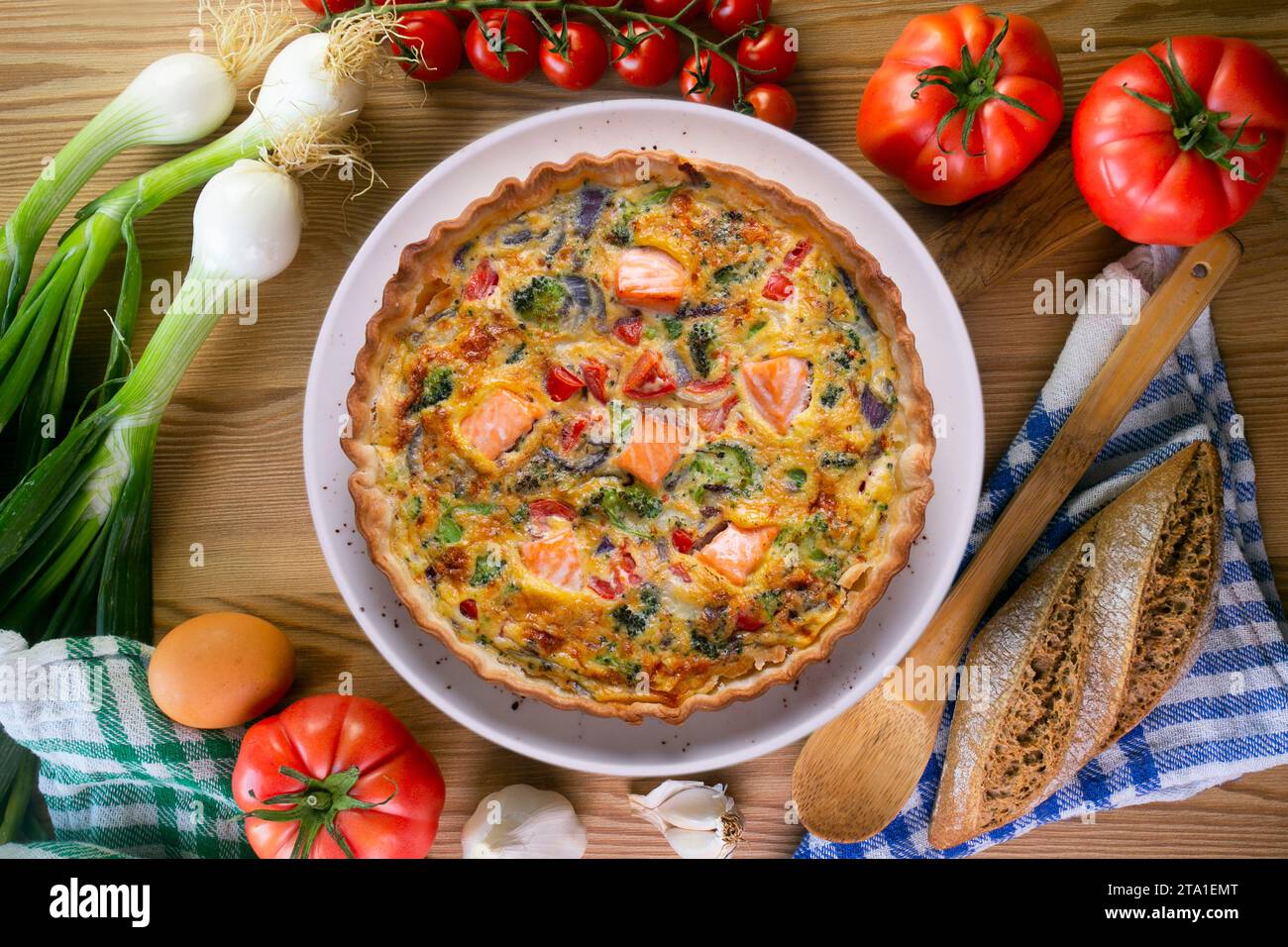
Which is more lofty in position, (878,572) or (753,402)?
(753,402)

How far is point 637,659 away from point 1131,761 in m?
1.48

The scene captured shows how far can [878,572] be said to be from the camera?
8.00ft

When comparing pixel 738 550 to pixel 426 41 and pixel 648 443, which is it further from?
pixel 426 41

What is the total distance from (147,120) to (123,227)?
326mm

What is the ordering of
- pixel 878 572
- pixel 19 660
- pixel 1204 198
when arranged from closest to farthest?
pixel 878 572
pixel 1204 198
pixel 19 660

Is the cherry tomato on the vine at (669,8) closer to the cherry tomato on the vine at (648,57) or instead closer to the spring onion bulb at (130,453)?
the cherry tomato on the vine at (648,57)

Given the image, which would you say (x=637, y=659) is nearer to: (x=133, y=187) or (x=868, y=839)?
(x=868, y=839)

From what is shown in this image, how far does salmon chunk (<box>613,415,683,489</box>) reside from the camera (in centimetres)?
247

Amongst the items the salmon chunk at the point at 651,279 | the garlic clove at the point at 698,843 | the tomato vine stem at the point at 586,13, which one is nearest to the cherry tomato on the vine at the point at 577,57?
the tomato vine stem at the point at 586,13

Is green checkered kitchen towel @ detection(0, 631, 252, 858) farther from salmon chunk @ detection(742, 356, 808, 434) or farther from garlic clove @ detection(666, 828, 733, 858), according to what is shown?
salmon chunk @ detection(742, 356, 808, 434)

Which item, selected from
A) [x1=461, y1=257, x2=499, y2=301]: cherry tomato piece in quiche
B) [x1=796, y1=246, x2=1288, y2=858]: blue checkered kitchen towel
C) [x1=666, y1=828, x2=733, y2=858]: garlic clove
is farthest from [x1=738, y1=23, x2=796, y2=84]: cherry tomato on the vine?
[x1=666, y1=828, x2=733, y2=858]: garlic clove

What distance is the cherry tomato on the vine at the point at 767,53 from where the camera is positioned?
2.88 metres

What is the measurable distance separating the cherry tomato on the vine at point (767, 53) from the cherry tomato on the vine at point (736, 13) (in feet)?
0.13

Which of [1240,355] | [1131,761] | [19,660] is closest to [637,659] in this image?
[1131,761]
